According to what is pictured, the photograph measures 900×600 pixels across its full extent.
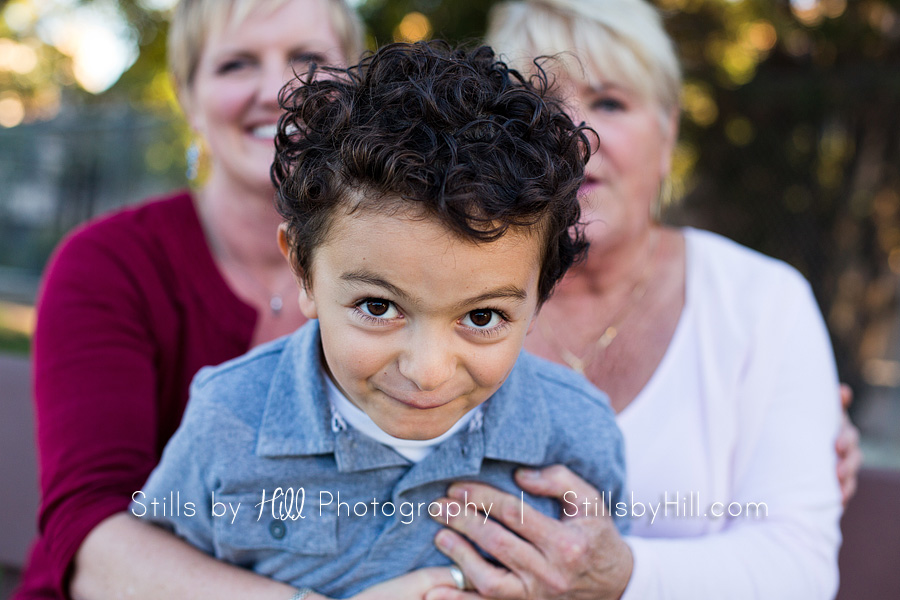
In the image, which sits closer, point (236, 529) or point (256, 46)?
point (236, 529)

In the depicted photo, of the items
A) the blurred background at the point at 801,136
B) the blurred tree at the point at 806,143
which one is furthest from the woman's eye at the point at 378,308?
the blurred tree at the point at 806,143

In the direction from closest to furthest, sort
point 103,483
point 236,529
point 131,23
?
point 236,529
point 103,483
point 131,23

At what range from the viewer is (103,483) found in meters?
1.75

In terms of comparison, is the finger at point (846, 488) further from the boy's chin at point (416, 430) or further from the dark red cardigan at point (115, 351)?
the dark red cardigan at point (115, 351)

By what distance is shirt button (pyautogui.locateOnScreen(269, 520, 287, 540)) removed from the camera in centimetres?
156

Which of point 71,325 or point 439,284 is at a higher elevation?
point 439,284

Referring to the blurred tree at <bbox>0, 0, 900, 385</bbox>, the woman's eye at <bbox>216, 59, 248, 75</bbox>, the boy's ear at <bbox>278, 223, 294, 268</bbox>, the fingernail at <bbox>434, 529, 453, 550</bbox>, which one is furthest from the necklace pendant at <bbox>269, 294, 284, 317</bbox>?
the blurred tree at <bbox>0, 0, 900, 385</bbox>

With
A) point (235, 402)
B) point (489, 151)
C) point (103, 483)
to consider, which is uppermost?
point (489, 151)

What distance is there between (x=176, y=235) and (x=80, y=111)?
10.9m

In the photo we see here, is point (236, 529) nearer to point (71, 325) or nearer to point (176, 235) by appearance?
point (71, 325)

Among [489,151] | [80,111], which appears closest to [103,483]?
[489,151]

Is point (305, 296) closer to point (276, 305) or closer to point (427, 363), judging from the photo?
point (427, 363)

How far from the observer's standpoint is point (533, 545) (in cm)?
163

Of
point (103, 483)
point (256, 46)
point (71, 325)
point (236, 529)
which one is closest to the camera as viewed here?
point (236, 529)
